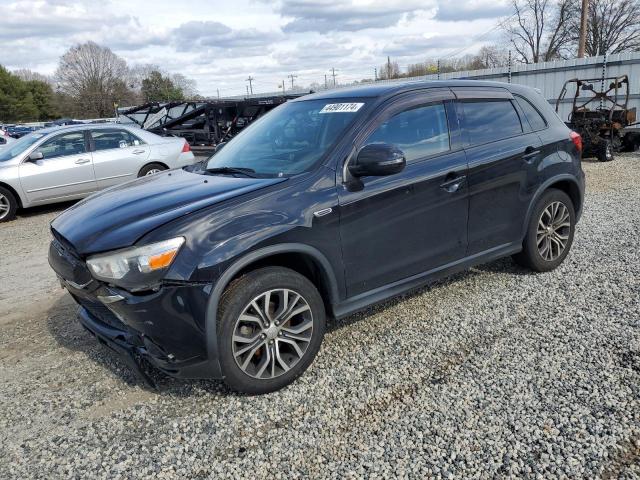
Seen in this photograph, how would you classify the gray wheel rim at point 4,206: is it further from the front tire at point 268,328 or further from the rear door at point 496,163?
the rear door at point 496,163

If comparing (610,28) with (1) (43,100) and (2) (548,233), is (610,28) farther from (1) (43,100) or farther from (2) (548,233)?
(1) (43,100)

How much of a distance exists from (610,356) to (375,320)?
161 cm

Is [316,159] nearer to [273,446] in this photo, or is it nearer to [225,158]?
[225,158]

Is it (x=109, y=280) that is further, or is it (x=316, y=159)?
(x=316, y=159)

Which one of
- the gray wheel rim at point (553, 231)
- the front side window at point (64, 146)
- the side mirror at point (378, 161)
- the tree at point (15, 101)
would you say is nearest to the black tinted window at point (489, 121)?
the gray wheel rim at point (553, 231)

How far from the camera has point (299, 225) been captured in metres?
3.03

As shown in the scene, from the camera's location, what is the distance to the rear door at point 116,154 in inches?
361

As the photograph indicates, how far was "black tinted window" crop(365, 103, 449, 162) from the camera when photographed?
3531 mm

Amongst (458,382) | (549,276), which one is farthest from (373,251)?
(549,276)

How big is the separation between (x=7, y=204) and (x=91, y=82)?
75.6 m

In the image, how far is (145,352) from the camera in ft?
9.41

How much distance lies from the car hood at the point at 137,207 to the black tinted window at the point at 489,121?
1.74 m

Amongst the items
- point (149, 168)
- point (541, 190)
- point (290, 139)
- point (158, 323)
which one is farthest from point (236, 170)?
point (149, 168)

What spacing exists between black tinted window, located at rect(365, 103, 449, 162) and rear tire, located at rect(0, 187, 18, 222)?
Answer: 7597 millimetres
